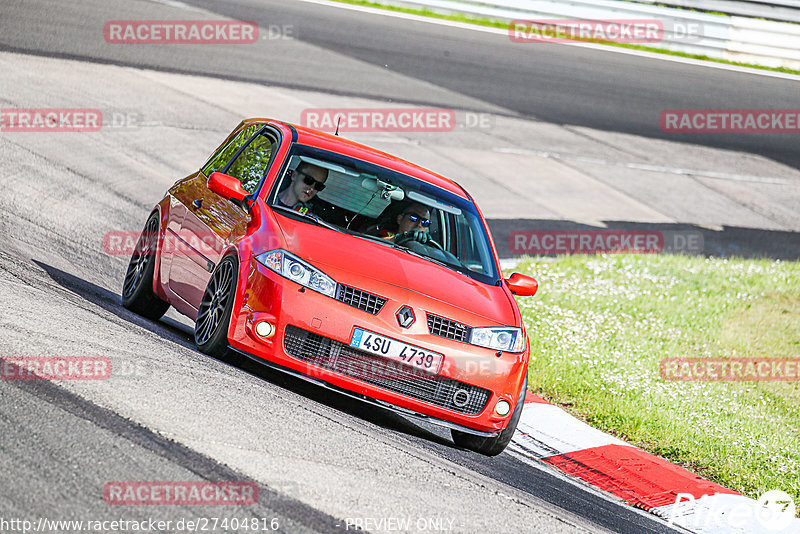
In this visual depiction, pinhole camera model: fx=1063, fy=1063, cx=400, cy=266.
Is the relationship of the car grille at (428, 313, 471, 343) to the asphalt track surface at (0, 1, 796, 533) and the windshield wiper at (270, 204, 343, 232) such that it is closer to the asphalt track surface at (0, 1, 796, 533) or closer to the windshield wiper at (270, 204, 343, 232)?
the asphalt track surface at (0, 1, 796, 533)

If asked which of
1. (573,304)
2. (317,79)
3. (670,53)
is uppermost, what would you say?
(670,53)

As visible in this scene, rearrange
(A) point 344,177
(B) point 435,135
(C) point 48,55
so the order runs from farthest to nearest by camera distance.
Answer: (B) point 435,135
(C) point 48,55
(A) point 344,177

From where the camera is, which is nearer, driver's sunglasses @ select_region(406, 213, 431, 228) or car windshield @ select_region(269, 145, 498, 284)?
car windshield @ select_region(269, 145, 498, 284)

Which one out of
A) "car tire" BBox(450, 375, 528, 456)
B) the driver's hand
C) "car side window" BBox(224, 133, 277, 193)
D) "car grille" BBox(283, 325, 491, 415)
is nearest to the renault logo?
"car grille" BBox(283, 325, 491, 415)

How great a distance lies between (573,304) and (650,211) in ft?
19.7

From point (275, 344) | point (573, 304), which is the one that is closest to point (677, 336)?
point (573, 304)

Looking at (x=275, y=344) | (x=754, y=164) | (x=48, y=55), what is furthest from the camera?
(x=754, y=164)

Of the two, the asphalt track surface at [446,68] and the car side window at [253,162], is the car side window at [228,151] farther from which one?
the asphalt track surface at [446,68]

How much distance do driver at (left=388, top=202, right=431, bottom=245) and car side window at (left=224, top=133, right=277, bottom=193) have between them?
1.03 metres

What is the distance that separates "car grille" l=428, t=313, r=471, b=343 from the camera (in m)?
6.38

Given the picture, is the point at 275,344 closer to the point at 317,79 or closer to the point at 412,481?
the point at 412,481

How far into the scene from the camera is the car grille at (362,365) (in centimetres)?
622

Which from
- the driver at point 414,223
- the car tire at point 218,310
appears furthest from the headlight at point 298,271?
the driver at point 414,223

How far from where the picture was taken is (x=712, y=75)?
24.4 m
